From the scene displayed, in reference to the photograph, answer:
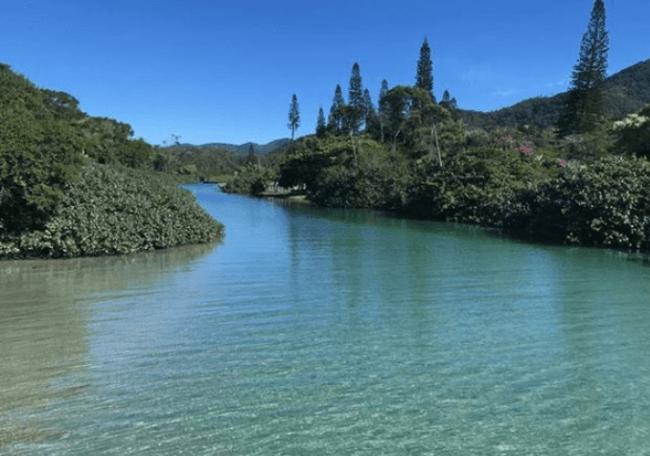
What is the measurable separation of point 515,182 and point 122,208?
89.6 ft

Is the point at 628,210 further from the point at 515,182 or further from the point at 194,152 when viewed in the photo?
the point at 194,152

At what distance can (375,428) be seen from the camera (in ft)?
17.1

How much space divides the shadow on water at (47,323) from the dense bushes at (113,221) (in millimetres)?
559

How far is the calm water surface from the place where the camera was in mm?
5047

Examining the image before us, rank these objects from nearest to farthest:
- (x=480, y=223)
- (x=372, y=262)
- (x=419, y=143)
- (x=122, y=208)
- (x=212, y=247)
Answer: (x=372, y=262) < (x=122, y=208) < (x=212, y=247) < (x=480, y=223) < (x=419, y=143)

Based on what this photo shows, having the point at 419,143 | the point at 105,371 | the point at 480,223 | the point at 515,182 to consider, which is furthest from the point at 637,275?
the point at 419,143

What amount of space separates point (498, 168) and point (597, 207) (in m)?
16.0

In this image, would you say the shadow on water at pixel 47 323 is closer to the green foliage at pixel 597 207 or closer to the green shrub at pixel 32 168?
the green shrub at pixel 32 168

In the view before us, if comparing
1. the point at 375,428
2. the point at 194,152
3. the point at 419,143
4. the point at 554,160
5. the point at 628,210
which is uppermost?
the point at 194,152

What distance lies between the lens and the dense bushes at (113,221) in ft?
54.9

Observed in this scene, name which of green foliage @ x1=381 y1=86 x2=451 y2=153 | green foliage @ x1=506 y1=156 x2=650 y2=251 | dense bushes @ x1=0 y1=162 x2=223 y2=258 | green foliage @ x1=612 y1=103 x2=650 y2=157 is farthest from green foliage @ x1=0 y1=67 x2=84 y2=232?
green foliage @ x1=381 y1=86 x2=451 y2=153

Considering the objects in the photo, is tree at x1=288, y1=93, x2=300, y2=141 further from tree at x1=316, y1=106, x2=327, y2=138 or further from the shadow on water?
the shadow on water

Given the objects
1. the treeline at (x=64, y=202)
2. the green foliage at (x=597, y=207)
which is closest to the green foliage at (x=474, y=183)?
the green foliage at (x=597, y=207)

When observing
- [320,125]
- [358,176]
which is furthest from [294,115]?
[358,176]
